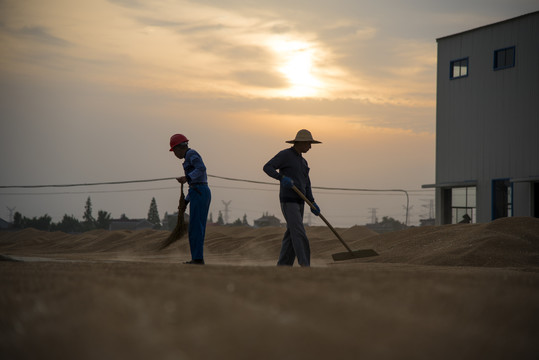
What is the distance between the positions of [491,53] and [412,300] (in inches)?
838

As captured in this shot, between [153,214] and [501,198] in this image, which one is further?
[153,214]

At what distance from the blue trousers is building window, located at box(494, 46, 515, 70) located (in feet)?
55.1

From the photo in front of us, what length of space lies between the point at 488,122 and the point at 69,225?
61.2 m

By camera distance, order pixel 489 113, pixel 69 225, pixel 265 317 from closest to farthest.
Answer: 1. pixel 265 317
2. pixel 489 113
3. pixel 69 225

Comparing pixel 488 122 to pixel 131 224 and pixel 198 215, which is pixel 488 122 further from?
pixel 131 224

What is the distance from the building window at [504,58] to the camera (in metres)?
21.8

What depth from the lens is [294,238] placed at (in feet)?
24.9

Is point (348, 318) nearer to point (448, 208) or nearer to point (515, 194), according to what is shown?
point (515, 194)

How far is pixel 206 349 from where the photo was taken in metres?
1.83

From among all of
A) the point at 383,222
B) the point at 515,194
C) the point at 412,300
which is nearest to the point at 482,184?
the point at 515,194

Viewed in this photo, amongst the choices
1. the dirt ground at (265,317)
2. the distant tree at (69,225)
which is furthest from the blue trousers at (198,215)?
the distant tree at (69,225)

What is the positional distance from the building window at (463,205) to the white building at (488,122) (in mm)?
36

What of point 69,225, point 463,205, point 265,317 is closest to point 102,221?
point 69,225

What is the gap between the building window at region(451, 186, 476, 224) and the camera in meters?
23.1
